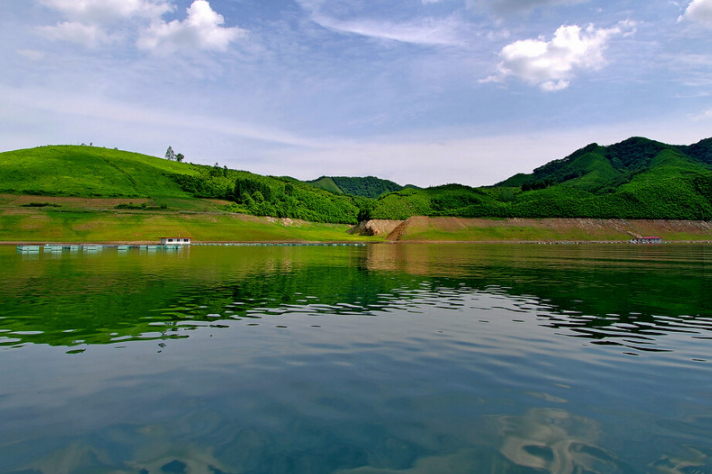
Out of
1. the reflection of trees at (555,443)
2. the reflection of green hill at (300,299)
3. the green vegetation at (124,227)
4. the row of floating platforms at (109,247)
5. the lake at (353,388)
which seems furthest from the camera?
the green vegetation at (124,227)

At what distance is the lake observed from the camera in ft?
28.9

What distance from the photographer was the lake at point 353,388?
8.80 meters

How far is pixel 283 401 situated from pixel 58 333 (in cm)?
1470

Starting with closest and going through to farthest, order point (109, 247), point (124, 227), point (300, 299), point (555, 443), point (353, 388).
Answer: point (555, 443) < point (353, 388) < point (300, 299) < point (109, 247) < point (124, 227)

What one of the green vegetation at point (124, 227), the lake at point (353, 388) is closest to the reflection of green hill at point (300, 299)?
the lake at point (353, 388)

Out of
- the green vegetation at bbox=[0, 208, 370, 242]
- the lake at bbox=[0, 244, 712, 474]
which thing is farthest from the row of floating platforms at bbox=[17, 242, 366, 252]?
the lake at bbox=[0, 244, 712, 474]

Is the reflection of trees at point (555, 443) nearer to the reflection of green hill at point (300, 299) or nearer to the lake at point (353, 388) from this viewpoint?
the lake at point (353, 388)

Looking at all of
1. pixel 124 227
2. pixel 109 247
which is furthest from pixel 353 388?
pixel 124 227

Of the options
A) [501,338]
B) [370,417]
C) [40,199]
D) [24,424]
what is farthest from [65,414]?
[40,199]

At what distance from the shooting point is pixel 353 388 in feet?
41.6

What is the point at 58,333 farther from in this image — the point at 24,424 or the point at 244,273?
the point at 244,273

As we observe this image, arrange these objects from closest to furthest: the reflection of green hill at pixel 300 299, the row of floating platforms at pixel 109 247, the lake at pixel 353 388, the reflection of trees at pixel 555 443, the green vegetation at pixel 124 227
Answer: the reflection of trees at pixel 555 443, the lake at pixel 353 388, the reflection of green hill at pixel 300 299, the row of floating platforms at pixel 109 247, the green vegetation at pixel 124 227

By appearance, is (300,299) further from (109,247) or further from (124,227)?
(124,227)

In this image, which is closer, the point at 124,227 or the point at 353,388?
the point at 353,388
